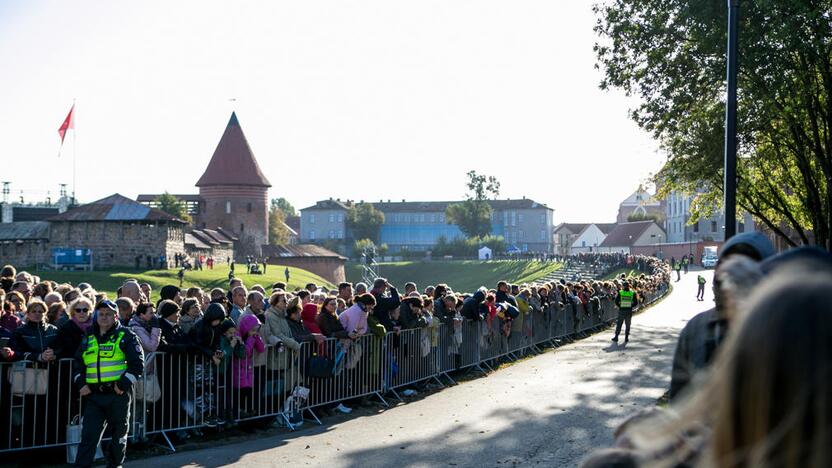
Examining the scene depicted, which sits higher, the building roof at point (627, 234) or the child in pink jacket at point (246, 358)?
the building roof at point (627, 234)

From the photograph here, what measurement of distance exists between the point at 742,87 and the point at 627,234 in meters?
113

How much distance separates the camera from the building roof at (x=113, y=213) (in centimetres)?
8112

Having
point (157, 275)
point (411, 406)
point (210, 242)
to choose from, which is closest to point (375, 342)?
point (411, 406)

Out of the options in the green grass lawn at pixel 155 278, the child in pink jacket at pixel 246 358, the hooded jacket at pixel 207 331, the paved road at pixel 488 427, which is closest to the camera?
the paved road at pixel 488 427

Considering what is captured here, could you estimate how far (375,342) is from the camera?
15227 millimetres

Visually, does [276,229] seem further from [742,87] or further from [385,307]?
[385,307]

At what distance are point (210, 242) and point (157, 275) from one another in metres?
27.1

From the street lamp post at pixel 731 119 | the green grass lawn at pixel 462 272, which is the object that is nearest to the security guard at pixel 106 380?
the street lamp post at pixel 731 119

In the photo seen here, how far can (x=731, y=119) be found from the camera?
1214cm

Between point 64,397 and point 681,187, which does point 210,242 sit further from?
point 64,397

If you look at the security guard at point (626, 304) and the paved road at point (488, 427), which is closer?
the paved road at point (488, 427)

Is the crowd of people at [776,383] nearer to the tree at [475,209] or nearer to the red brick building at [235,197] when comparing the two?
the red brick building at [235,197]

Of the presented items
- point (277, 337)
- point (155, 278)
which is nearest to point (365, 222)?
point (155, 278)

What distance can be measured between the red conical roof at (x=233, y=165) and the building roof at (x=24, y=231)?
92.0 feet
